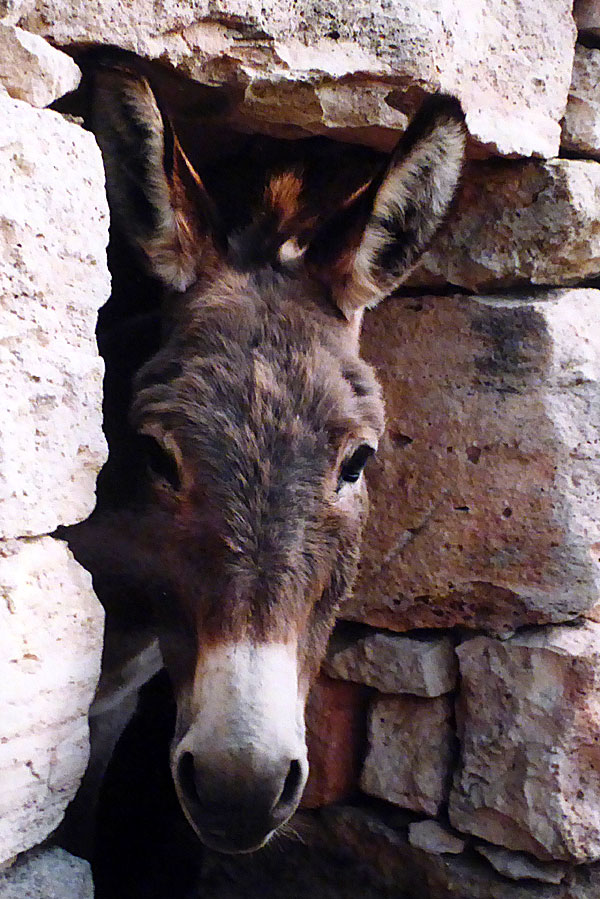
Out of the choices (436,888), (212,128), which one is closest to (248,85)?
(212,128)

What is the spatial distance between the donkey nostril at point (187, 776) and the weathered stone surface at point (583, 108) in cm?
185

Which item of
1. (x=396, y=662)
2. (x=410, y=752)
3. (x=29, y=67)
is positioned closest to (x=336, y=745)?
(x=410, y=752)

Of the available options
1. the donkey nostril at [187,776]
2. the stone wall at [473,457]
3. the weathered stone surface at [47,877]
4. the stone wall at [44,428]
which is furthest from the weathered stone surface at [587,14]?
the weathered stone surface at [47,877]

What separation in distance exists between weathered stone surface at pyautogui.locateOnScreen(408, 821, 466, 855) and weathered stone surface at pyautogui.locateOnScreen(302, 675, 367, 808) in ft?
0.86

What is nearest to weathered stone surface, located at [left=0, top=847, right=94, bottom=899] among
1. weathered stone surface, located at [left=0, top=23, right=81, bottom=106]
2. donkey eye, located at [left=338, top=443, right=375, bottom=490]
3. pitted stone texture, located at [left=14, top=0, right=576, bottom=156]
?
donkey eye, located at [left=338, top=443, right=375, bottom=490]

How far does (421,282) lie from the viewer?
240 cm

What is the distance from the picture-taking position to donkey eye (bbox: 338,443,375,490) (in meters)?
1.87

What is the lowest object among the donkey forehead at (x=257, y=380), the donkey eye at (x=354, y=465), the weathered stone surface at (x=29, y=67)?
the donkey eye at (x=354, y=465)

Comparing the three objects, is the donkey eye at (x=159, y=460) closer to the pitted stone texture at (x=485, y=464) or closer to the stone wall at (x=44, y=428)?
the stone wall at (x=44, y=428)

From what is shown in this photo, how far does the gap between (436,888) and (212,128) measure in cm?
206

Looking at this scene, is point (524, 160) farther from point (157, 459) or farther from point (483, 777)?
point (483, 777)

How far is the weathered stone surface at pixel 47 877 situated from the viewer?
1.31 meters

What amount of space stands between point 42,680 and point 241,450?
1.88 ft

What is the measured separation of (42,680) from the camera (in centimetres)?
132
